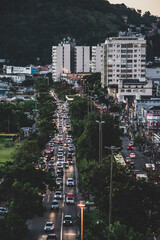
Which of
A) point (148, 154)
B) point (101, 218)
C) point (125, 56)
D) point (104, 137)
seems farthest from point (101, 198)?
point (125, 56)

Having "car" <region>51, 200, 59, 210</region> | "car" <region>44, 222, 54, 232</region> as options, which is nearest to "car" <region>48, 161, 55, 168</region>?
"car" <region>51, 200, 59, 210</region>

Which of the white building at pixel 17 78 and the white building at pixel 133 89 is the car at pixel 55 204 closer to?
the white building at pixel 133 89

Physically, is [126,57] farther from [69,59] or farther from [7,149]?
[69,59]

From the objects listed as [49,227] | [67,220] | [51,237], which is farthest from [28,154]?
[51,237]

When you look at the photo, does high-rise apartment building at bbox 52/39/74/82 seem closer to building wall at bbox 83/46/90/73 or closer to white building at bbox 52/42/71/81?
white building at bbox 52/42/71/81

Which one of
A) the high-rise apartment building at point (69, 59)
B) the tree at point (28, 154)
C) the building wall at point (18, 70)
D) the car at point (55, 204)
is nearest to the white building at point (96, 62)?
the high-rise apartment building at point (69, 59)

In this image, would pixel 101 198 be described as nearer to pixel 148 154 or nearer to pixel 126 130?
pixel 148 154
